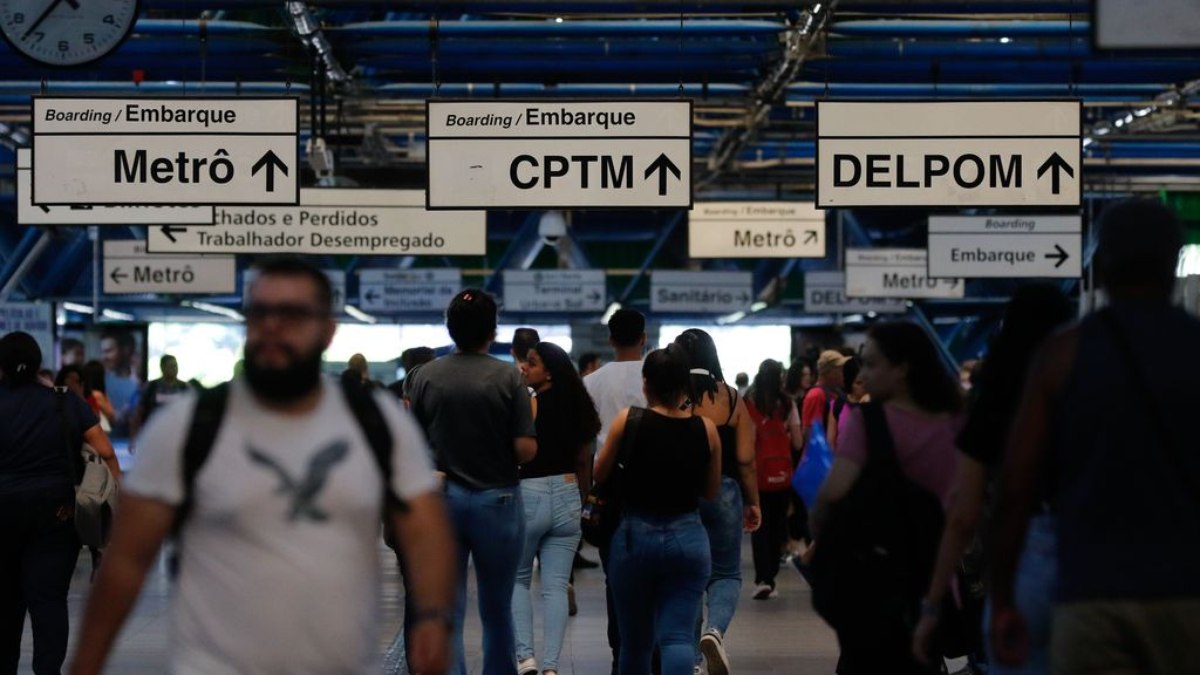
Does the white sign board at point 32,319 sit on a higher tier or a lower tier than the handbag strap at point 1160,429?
higher

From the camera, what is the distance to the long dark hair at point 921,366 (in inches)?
227

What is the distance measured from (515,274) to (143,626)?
1849 cm

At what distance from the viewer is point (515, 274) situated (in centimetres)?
3011

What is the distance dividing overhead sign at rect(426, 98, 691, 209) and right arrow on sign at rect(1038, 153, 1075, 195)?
7.00 feet

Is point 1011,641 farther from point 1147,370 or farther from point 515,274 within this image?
point 515,274

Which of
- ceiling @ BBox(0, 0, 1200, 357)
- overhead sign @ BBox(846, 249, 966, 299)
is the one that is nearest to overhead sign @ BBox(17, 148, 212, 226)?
ceiling @ BBox(0, 0, 1200, 357)

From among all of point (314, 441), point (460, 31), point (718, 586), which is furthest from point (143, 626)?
point (314, 441)

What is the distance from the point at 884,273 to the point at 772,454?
454 inches

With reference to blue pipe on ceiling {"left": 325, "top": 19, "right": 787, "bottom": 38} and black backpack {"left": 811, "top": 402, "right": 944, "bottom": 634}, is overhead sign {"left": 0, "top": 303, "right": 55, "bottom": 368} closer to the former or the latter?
blue pipe on ceiling {"left": 325, "top": 19, "right": 787, "bottom": 38}

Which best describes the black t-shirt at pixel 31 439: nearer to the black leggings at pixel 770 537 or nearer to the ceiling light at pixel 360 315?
the black leggings at pixel 770 537

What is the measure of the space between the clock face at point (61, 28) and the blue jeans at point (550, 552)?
4.41m

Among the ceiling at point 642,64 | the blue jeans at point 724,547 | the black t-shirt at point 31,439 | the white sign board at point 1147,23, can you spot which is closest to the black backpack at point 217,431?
the black t-shirt at point 31,439

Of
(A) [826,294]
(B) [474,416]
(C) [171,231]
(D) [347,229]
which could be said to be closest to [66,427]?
(B) [474,416]

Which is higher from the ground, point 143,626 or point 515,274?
point 515,274
